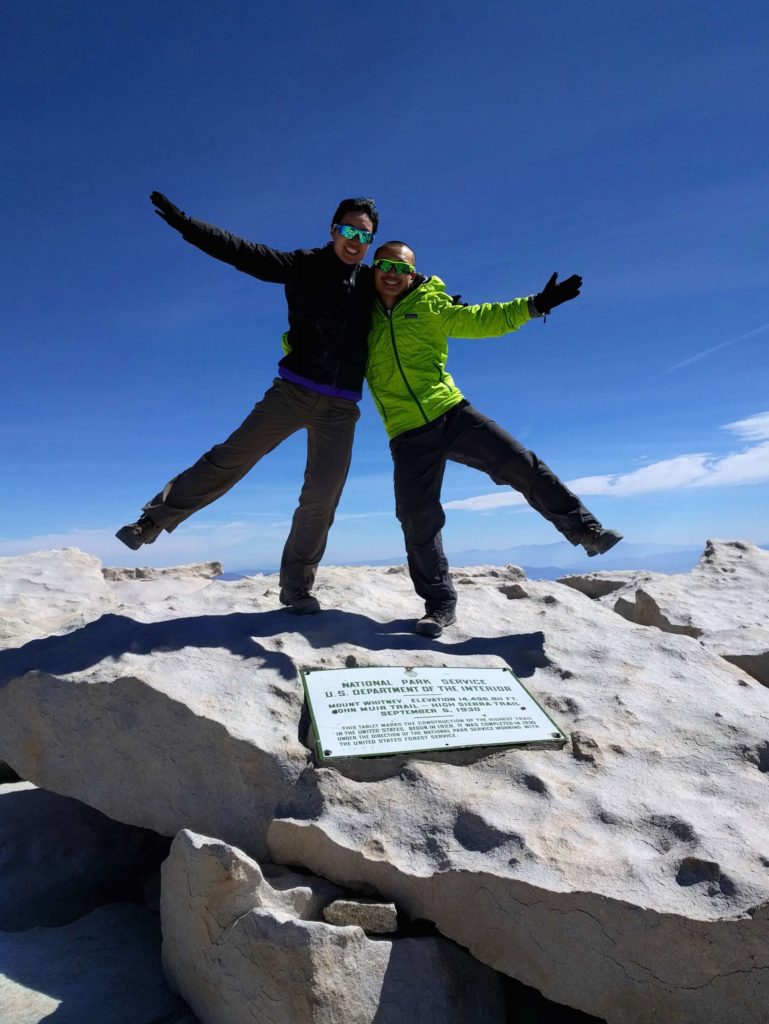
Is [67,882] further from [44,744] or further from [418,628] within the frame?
[418,628]

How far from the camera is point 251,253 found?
16.6 ft

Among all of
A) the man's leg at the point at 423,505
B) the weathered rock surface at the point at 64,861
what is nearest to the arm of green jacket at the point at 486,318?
the man's leg at the point at 423,505

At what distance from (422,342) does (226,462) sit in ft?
5.97

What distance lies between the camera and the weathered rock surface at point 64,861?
13.8 ft

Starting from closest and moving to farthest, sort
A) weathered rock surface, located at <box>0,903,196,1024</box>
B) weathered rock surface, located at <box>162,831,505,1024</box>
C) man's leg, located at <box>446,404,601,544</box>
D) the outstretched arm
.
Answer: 1. weathered rock surface, located at <box>162,831,505,1024</box>
2. weathered rock surface, located at <box>0,903,196,1024</box>
3. the outstretched arm
4. man's leg, located at <box>446,404,601,544</box>

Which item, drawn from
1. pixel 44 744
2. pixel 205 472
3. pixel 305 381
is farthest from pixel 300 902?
pixel 305 381

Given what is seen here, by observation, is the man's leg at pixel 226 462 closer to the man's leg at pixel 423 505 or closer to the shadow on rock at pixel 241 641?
the shadow on rock at pixel 241 641

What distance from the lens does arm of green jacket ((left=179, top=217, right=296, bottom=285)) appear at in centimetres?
481

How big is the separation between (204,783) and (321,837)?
835mm

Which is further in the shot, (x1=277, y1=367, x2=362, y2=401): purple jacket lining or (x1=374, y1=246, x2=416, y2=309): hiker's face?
(x1=374, y1=246, x2=416, y2=309): hiker's face

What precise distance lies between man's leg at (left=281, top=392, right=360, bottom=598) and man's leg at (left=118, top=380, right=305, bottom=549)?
0.19 meters

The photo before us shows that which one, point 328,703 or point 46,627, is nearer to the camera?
point 328,703

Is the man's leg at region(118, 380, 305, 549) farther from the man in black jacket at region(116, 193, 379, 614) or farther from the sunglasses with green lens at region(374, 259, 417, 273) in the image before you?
the sunglasses with green lens at region(374, 259, 417, 273)

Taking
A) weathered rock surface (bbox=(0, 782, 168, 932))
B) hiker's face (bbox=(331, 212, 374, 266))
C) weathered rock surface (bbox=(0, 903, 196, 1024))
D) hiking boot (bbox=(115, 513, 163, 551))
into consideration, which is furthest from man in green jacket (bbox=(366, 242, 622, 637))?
weathered rock surface (bbox=(0, 903, 196, 1024))
